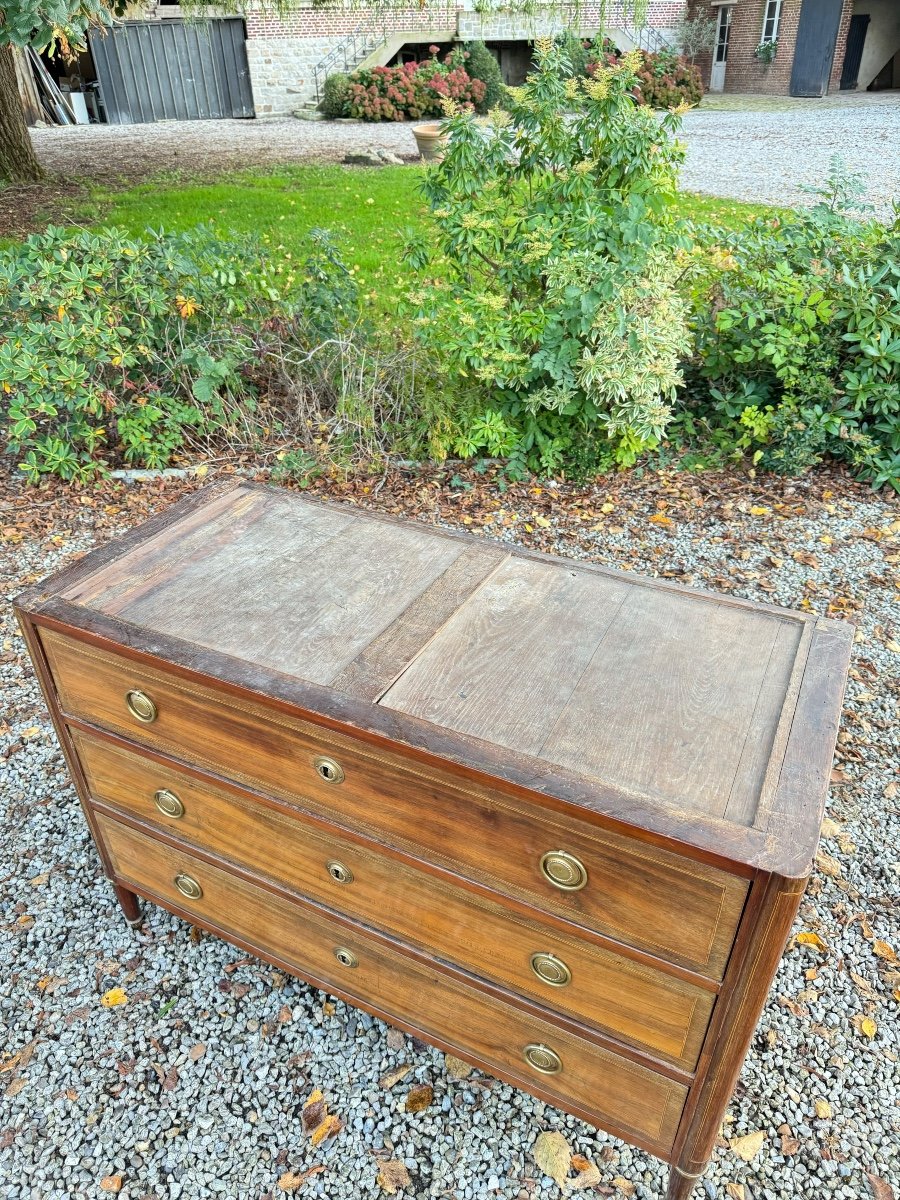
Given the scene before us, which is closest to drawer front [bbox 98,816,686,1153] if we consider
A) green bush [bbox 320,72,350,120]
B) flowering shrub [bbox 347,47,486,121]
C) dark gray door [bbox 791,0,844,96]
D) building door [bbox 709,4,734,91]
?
flowering shrub [bbox 347,47,486,121]

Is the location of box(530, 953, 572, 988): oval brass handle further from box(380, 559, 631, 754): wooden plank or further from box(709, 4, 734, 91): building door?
box(709, 4, 734, 91): building door

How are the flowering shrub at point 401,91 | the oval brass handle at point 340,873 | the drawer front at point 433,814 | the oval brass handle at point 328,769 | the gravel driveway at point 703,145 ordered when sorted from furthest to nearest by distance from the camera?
the flowering shrub at point 401,91, the gravel driveway at point 703,145, the oval brass handle at point 340,873, the oval brass handle at point 328,769, the drawer front at point 433,814

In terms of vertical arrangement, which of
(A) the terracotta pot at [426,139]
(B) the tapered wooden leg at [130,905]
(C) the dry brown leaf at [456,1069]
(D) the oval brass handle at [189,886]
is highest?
(A) the terracotta pot at [426,139]

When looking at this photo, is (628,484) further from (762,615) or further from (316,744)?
(316,744)

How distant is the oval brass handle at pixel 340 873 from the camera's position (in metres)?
1.84

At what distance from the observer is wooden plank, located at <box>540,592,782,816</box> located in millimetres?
1453

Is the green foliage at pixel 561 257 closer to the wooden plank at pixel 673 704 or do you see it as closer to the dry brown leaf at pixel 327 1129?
the wooden plank at pixel 673 704

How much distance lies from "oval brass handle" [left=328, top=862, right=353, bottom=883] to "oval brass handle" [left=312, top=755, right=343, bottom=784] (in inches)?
9.4

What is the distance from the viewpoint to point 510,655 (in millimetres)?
1766

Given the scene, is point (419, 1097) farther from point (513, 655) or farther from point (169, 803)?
point (513, 655)

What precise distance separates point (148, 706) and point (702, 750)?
1210 mm

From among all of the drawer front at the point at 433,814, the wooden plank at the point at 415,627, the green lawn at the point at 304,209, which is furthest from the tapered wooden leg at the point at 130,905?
the green lawn at the point at 304,209

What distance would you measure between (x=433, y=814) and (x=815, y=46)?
82.6 feet

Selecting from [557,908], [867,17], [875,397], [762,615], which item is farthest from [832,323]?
[867,17]
